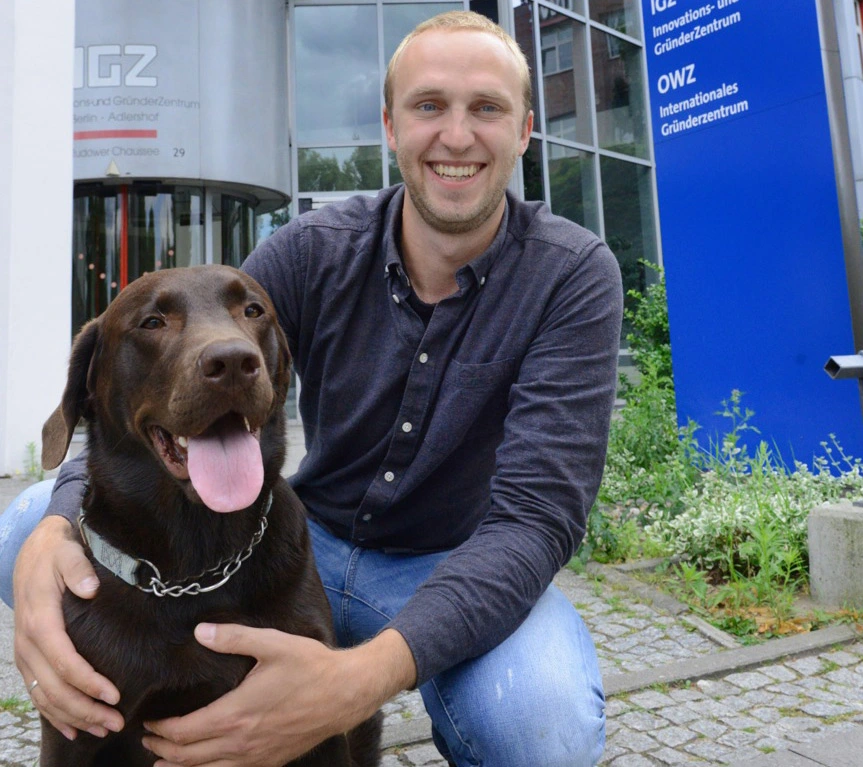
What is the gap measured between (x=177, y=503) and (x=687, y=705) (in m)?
1.89

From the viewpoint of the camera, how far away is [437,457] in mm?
2330

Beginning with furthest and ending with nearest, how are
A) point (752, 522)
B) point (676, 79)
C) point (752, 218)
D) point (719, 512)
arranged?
point (676, 79)
point (752, 218)
point (719, 512)
point (752, 522)

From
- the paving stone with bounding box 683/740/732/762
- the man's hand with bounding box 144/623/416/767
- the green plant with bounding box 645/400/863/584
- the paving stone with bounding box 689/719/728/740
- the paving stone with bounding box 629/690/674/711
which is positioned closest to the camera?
the man's hand with bounding box 144/623/416/767

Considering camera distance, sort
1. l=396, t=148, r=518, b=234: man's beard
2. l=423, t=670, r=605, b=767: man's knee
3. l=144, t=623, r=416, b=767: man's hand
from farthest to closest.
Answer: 1. l=396, t=148, r=518, b=234: man's beard
2. l=423, t=670, r=605, b=767: man's knee
3. l=144, t=623, r=416, b=767: man's hand

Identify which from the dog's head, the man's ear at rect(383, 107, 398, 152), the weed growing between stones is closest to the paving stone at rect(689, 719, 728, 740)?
the weed growing between stones

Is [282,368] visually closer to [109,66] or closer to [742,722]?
[742,722]

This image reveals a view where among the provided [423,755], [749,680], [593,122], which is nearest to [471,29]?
[423,755]

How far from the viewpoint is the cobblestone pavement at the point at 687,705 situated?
2598mm

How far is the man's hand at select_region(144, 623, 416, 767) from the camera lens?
5.37 ft

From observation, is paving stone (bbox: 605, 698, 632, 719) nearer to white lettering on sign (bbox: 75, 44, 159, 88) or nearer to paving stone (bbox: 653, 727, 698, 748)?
paving stone (bbox: 653, 727, 698, 748)

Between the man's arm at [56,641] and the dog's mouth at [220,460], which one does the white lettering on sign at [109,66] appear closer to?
the man's arm at [56,641]

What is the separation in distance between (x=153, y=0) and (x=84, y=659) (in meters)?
10.3

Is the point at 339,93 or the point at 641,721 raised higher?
the point at 339,93

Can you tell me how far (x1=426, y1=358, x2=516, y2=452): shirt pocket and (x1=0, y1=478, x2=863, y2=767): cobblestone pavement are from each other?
3.33 feet
